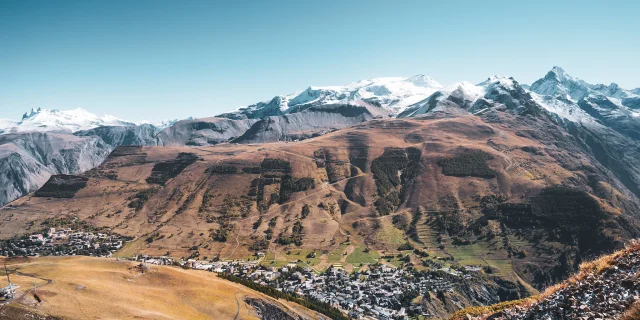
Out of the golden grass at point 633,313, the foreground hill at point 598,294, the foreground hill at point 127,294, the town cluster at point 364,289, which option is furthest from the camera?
the town cluster at point 364,289

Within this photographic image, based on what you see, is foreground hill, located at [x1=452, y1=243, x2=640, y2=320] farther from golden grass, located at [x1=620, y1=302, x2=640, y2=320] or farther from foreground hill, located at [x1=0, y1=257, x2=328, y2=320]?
foreground hill, located at [x1=0, y1=257, x2=328, y2=320]

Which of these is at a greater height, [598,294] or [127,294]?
[598,294]

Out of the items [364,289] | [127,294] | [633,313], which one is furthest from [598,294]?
A: [364,289]

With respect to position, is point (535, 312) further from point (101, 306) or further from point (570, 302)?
point (101, 306)

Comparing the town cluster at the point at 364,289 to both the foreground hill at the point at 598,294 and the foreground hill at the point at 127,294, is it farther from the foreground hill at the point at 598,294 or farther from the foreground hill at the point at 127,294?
the foreground hill at the point at 598,294

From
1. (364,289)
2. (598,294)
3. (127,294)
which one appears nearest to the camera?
(598,294)

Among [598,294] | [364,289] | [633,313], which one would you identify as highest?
[633,313]

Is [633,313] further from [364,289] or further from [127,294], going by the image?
[364,289]

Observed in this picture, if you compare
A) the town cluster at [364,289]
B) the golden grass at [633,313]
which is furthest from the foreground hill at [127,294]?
the golden grass at [633,313]
